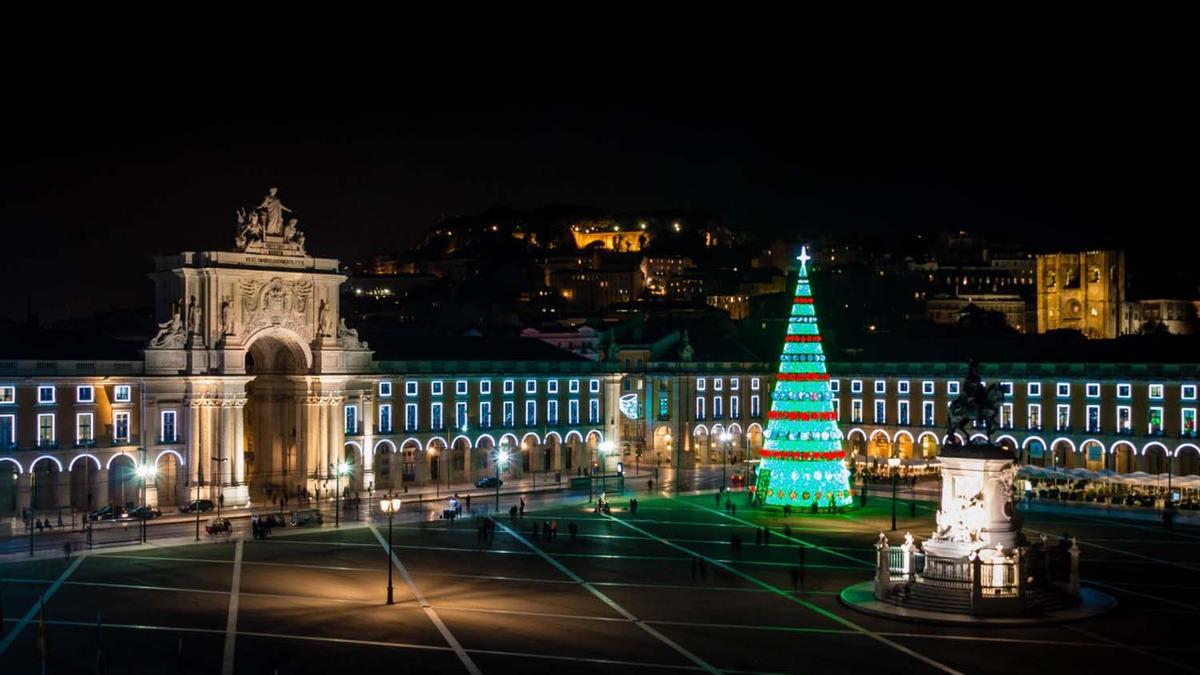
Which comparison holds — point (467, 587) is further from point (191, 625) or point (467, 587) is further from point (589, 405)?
point (589, 405)

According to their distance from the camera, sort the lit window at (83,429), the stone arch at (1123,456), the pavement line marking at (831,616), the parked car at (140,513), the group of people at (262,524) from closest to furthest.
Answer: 1. the pavement line marking at (831,616)
2. the group of people at (262,524)
3. the parked car at (140,513)
4. the lit window at (83,429)
5. the stone arch at (1123,456)

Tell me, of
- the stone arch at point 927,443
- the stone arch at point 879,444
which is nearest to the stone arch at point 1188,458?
the stone arch at point 927,443

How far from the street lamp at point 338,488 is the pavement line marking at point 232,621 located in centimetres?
1174

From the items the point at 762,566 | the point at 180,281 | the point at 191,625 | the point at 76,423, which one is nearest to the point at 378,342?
the point at 180,281

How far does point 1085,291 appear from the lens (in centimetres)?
18338

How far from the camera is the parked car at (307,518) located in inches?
3041

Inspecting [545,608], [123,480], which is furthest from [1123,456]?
[123,480]

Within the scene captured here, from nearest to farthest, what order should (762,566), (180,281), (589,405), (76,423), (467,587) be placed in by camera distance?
1. (467,587)
2. (762,566)
3. (76,423)
4. (180,281)
5. (589,405)

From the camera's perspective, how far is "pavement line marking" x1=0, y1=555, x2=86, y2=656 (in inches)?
1839

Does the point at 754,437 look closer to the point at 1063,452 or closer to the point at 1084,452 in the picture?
the point at 1063,452

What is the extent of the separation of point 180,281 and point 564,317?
10148 centimetres

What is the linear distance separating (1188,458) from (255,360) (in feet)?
197

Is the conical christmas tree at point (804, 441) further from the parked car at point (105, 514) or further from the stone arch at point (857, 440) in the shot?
the stone arch at point (857, 440)

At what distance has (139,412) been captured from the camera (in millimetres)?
84688
